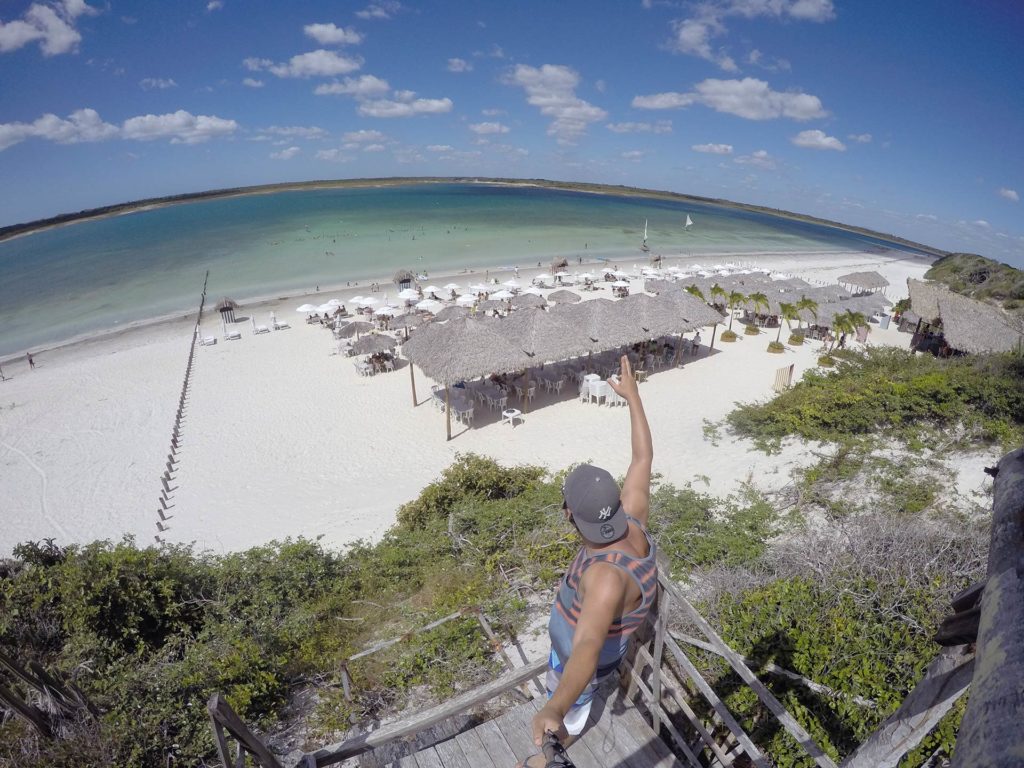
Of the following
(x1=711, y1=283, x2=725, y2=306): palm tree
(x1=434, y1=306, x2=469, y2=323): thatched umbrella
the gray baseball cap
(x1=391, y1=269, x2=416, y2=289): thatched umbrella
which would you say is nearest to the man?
the gray baseball cap

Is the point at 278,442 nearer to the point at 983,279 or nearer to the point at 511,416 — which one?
the point at 511,416

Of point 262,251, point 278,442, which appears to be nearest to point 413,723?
point 278,442

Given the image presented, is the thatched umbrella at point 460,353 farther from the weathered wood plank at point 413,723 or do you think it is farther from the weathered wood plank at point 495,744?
the weathered wood plank at point 413,723

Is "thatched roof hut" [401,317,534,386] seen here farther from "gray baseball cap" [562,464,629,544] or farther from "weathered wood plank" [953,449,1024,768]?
"weathered wood plank" [953,449,1024,768]

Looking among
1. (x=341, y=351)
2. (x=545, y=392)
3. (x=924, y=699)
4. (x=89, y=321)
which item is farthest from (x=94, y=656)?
(x=89, y=321)

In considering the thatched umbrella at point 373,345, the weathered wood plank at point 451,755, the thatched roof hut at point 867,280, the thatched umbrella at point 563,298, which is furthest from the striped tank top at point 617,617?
the thatched roof hut at point 867,280

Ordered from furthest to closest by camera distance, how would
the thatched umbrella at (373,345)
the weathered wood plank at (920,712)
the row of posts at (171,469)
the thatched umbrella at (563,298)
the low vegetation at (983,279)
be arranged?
the low vegetation at (983,279) < the thatched umbrella at (563,298) < the thatched umbrella at (373,345) < the row of posts at (171,469) < the weathered wood plank at (920,712)
